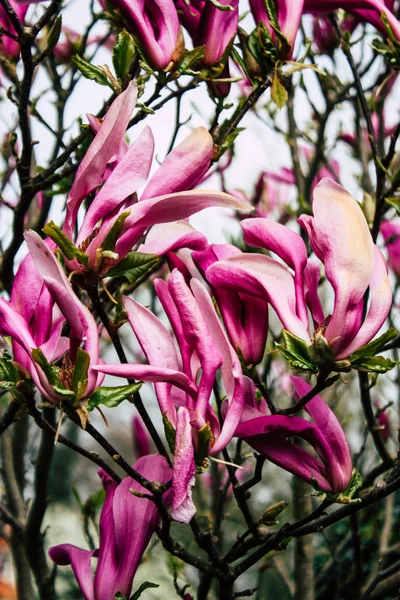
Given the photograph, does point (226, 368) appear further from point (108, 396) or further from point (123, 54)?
point (123, 54)

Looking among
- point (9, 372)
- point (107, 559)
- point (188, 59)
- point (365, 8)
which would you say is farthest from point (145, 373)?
point (365, 8)

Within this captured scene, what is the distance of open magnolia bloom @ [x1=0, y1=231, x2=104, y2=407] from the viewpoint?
647 mm

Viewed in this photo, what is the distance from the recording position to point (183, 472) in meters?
0.66

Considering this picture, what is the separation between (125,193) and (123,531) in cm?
36

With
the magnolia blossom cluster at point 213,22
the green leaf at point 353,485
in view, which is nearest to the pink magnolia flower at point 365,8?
the magnolia blossom cluster at point 213,22

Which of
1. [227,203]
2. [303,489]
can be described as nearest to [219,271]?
[227,203]

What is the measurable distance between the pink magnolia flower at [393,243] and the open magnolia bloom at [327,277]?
41.6 inches

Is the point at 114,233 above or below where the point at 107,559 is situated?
above

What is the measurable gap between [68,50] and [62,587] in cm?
214

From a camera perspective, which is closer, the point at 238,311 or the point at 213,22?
the point at 238,311

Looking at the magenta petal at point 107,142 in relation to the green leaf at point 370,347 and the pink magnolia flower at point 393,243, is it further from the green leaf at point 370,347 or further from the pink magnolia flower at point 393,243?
the pink magnolia flower at point 393,243

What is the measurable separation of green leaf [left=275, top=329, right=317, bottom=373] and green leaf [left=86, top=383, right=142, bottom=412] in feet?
0.50

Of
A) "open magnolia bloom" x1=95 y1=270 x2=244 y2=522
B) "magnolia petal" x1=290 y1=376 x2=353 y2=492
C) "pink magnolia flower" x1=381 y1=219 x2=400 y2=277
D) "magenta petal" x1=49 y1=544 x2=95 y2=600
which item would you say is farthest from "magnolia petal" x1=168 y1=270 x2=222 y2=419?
"pink magnolia flower" x1=381 y1=219 x2=400 y2=277

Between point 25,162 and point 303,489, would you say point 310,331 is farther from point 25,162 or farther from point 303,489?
point 303,489
